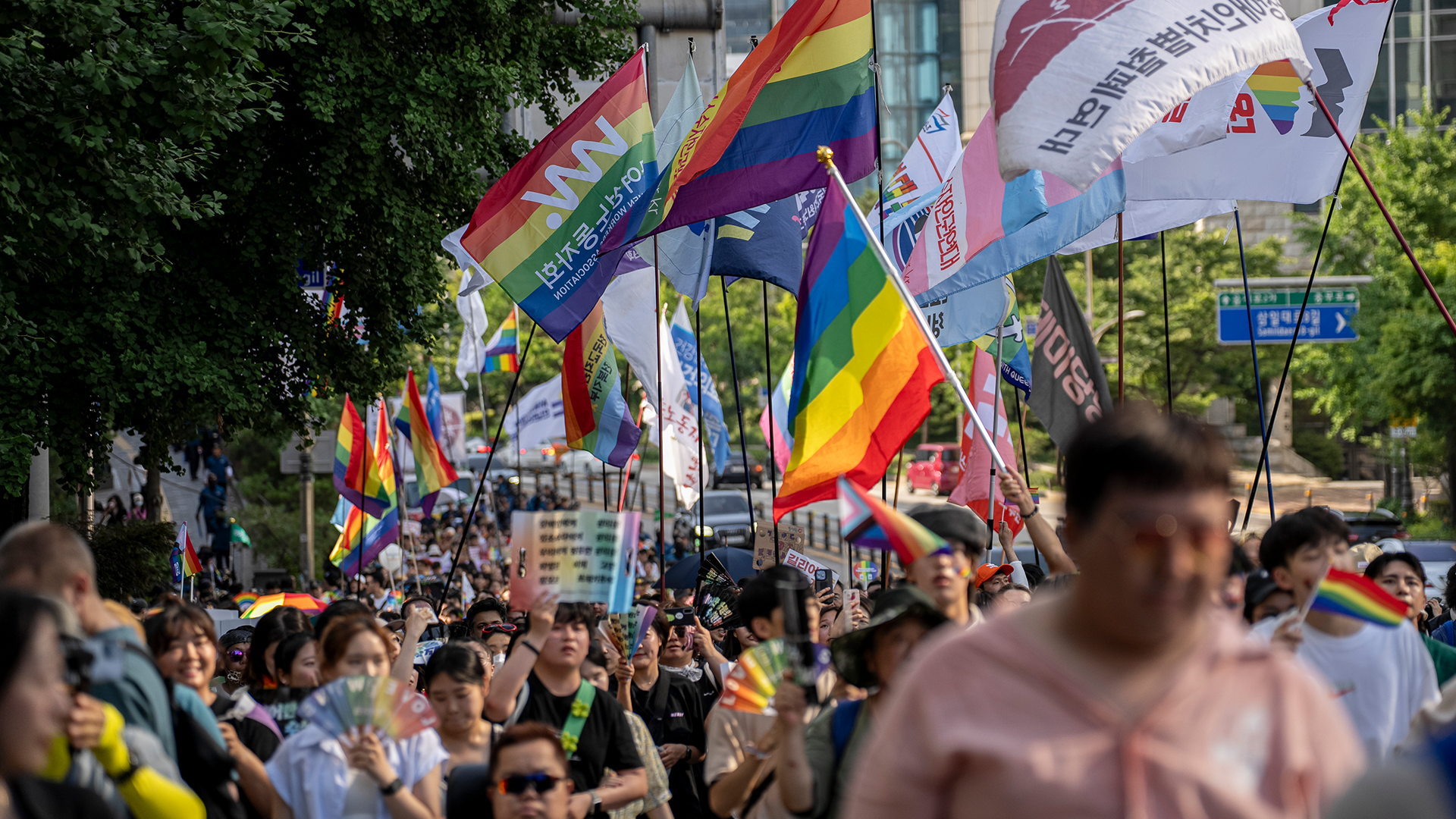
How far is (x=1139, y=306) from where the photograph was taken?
137 ft

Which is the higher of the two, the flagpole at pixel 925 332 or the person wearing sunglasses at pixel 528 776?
the flagpole at pixel 925 332

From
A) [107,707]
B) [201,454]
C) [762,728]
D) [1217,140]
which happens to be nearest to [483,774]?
[762,728]

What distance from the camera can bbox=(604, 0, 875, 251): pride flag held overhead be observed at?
340 inches

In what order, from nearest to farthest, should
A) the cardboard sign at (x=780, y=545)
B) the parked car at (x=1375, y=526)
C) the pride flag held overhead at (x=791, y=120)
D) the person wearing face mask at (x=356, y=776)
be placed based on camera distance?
the person wearing face mask at (x=356, y=776) → the pride flag held overhead at (x=791, y=120) → the cardboard sign at (x=780, y=545) → the parked car at (x=1375, y=526)

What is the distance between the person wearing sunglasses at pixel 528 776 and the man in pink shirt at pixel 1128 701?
2.06m

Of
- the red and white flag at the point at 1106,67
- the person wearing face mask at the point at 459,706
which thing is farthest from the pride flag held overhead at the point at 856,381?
the person wearing face mask at the point at 459,706

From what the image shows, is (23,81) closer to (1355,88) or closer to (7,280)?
(7,280)

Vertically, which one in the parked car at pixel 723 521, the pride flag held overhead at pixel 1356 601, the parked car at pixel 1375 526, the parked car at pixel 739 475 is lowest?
the parked car at pixel 1375 526

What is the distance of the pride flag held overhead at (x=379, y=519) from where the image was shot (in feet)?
56.5

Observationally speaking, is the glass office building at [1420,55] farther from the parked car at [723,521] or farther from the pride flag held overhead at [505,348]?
the pride flag held overhead at [505,348]

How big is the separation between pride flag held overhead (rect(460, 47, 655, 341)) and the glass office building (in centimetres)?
4970

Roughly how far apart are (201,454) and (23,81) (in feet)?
76.8

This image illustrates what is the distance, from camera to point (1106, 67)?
6.55 m

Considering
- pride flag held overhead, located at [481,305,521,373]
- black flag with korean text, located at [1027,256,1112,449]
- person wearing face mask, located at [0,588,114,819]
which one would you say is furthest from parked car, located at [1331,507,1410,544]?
person wearing face mask, located at [0,588,114,819]
